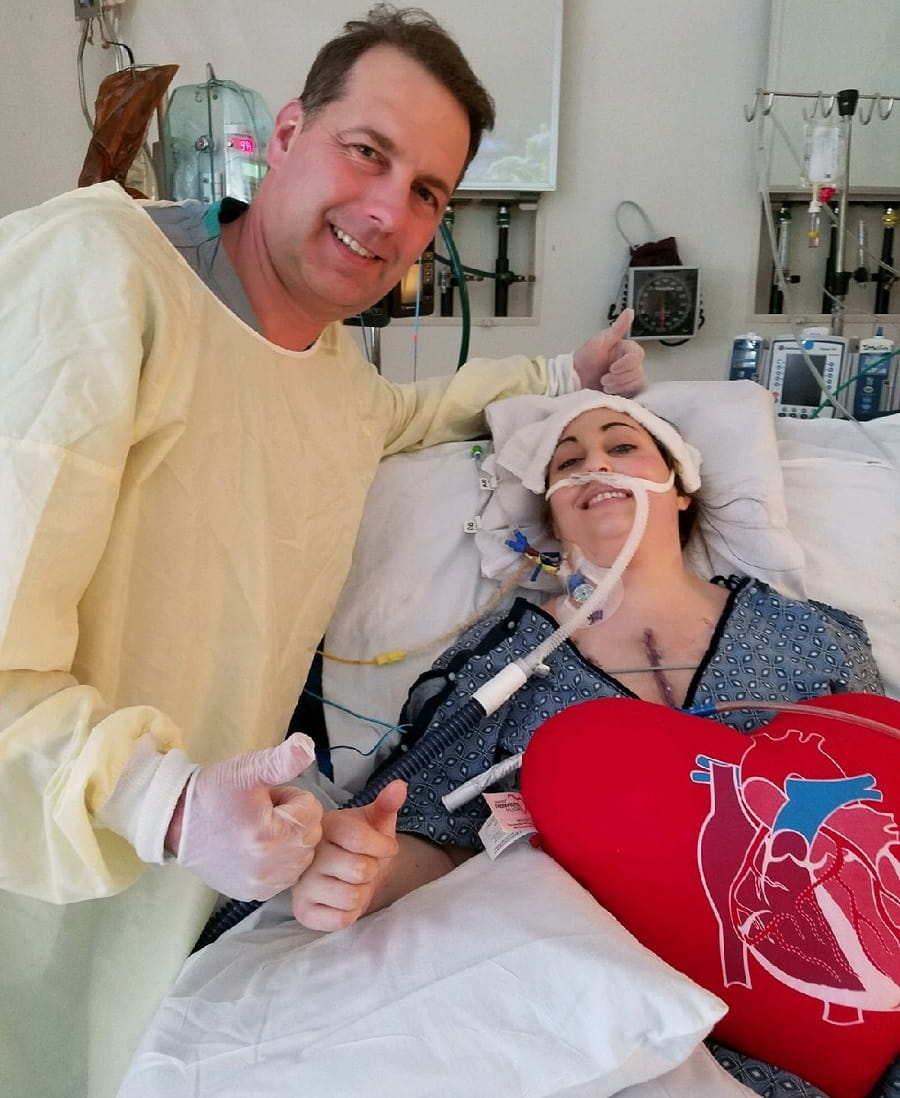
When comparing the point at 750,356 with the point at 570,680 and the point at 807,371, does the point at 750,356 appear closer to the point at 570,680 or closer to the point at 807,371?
the point at 807,371

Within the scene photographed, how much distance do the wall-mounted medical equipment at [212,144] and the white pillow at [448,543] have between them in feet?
2.97

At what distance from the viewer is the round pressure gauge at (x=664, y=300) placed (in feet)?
8.11

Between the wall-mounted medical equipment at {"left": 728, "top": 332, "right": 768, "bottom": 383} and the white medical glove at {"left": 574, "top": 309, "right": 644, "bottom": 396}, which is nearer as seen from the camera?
the white medical glove at {"left": 574, "top": 309, "right": 644, "bottom": 396}

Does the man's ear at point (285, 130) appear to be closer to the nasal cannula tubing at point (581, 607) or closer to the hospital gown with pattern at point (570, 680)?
the nasal cannula tubing at point (581, 607)

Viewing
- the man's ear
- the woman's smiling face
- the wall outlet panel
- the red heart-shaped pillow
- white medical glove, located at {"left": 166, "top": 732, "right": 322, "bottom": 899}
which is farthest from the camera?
the wall outlet panel

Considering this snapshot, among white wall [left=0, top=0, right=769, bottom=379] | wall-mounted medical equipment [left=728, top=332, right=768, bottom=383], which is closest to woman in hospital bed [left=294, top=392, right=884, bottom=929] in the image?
wall-mounted medical equipment [left=728, top=332, right=768, bottom=383]

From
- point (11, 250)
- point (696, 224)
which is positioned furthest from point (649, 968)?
point (696, 224)

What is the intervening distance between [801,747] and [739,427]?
781mm

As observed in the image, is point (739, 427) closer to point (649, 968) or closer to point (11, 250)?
point (649, 968)

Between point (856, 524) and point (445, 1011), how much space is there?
1.21 metres

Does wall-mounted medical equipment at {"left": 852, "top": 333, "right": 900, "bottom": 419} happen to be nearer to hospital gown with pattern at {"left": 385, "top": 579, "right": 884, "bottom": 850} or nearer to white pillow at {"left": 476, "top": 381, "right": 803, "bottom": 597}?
white pillow at {"left": 476, "top": 381, "right": 803, "bottom": 597}

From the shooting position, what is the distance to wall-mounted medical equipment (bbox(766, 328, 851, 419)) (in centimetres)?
202

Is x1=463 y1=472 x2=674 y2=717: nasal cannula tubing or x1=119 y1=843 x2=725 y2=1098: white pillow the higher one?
x1=463 y1=472 x2=674 y2=717: nasal cannula tubing

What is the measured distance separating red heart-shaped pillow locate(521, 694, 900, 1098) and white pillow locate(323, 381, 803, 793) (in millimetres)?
458
